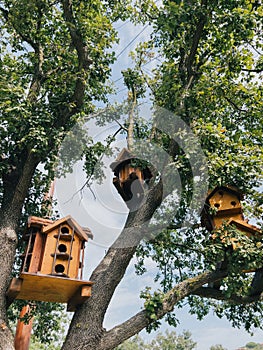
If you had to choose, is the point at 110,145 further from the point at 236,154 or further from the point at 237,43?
the point at 237,43

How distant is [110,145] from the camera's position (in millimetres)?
4777

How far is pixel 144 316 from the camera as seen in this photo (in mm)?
3621

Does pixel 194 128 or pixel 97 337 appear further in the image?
pixel 194 128

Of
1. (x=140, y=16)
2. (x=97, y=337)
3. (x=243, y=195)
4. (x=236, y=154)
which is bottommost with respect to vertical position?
(x=97, y=337)

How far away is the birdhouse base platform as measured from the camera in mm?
3388

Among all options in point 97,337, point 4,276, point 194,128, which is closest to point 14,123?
point 4,276

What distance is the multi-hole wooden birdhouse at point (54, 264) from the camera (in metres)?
3.43

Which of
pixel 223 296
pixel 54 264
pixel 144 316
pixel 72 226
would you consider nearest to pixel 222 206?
pixel 223 296

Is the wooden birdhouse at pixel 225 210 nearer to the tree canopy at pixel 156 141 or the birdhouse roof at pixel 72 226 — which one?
the tree canopy at pixel 156 141

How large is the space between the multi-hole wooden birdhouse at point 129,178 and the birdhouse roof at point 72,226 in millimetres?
881

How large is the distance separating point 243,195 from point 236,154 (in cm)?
58

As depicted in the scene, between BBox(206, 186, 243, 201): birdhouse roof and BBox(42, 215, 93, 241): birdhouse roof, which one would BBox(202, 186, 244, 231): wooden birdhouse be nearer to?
BBox(206, 186, 243, 201): birdhouse roof

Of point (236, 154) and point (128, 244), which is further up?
point (236, 154)

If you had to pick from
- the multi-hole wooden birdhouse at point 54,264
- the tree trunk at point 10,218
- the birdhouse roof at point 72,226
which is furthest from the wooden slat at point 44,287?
the birdhouse roof at point 72,226
